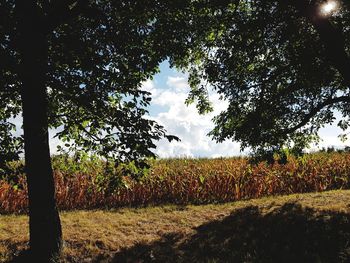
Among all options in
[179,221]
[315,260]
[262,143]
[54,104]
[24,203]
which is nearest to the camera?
[315,260]

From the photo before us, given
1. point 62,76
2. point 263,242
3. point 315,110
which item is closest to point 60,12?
point 62,76

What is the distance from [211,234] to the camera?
1113cm

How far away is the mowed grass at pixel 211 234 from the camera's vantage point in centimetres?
952

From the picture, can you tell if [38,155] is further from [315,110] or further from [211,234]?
[315,110]

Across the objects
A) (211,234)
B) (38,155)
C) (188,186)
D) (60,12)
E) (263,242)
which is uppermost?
(60,12)

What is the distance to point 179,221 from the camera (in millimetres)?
12734

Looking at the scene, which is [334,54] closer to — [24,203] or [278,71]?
[278,71]

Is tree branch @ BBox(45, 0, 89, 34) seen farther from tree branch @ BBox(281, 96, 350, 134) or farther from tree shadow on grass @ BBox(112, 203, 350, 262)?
tree branch @ BBox(281, 96, 350, 134)

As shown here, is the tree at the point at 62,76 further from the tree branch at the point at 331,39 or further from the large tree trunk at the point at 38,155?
the tree branch at the point at 331,39

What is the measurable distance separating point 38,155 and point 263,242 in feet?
20.2

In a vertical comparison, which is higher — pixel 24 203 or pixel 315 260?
pixel 24 203

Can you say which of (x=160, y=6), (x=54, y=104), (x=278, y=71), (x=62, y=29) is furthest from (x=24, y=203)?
(x=278, y=71)

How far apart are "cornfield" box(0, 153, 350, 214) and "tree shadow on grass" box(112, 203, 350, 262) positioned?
13.6 ft

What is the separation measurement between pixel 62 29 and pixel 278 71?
7257 mm
